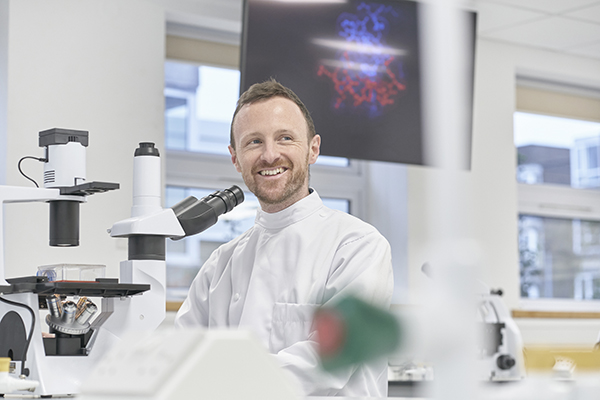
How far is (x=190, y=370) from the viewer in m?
0.37

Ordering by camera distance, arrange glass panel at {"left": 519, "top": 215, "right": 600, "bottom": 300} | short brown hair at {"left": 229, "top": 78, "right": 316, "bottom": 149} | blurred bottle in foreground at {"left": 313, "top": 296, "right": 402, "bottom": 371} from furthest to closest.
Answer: glass panel at {"left": 519, "top": 215, "right": 600, "bottom": 300} < short brown hair at {"left": 229, "top": 78, "right": 316, "bottom": 149} < blurred bottle in foreground at {"left": 313, "top": 296, "right": 402, "bottom": 371}

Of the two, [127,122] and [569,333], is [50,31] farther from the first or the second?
[569,333]

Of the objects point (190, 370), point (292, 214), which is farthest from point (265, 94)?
point (190, 370)

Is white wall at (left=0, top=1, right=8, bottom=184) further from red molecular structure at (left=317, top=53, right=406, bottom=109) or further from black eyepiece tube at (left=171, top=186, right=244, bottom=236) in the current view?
black eyepiece tube at (left=171, top=186, right=244, bottom=236)

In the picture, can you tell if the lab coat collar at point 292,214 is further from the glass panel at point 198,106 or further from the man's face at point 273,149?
the glass panel at point 198,106

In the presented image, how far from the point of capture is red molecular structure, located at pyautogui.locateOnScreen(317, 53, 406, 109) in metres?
3.48

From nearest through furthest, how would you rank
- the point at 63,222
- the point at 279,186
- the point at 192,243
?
the point at 63,222, the point at 279,186, the point at 192,243

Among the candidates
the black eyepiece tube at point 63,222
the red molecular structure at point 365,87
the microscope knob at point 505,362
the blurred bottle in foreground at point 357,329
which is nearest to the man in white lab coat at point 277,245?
the black eyepiece tube at point 63,222

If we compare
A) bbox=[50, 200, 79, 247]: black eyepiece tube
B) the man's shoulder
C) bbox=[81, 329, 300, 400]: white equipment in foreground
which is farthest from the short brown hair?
bbox=[81, 329, 300, 400]: white equipment in foreground

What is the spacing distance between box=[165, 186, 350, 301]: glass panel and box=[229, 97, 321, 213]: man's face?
2075mm

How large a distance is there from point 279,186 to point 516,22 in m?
2.93

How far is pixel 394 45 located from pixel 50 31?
62.2 inches

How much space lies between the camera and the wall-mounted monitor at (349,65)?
327cm

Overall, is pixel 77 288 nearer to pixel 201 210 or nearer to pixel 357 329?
pixel 201 210
